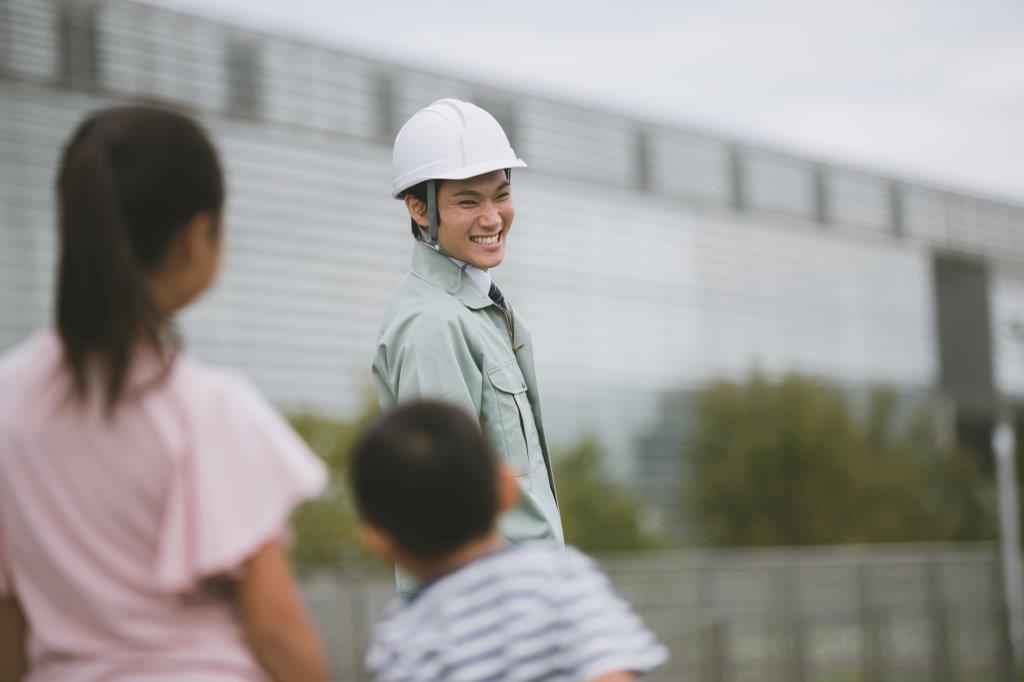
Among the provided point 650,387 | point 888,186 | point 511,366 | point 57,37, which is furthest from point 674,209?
point 511,366

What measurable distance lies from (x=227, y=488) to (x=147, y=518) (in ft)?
0.37

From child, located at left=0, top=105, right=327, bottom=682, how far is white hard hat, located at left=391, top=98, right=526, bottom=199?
157 centimetres

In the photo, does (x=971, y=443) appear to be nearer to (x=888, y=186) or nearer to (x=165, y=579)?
(x=888, y=186)

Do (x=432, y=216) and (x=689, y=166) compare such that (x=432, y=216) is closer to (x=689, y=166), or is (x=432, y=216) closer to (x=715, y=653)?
(x=715, y=653)

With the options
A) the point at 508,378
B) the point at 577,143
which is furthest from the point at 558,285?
the point at 508,378

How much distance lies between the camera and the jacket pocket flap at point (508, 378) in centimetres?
365

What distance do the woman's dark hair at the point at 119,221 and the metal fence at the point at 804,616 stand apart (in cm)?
1197

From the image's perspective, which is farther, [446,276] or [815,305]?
[815,305]

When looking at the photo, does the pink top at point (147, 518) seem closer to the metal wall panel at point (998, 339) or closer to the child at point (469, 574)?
the child at point (469, 574)

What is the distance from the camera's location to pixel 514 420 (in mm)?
3668

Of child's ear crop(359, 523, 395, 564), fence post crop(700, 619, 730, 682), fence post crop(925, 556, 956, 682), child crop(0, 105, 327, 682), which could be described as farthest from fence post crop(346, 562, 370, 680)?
child crop(0, 105, 327, 682)

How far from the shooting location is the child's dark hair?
7.61 feet

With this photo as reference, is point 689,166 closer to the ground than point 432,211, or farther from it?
farther from it

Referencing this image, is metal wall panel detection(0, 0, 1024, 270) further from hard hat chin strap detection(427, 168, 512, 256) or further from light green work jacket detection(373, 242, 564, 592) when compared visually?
light green work jacket detection(373, 242, 564, 592)
